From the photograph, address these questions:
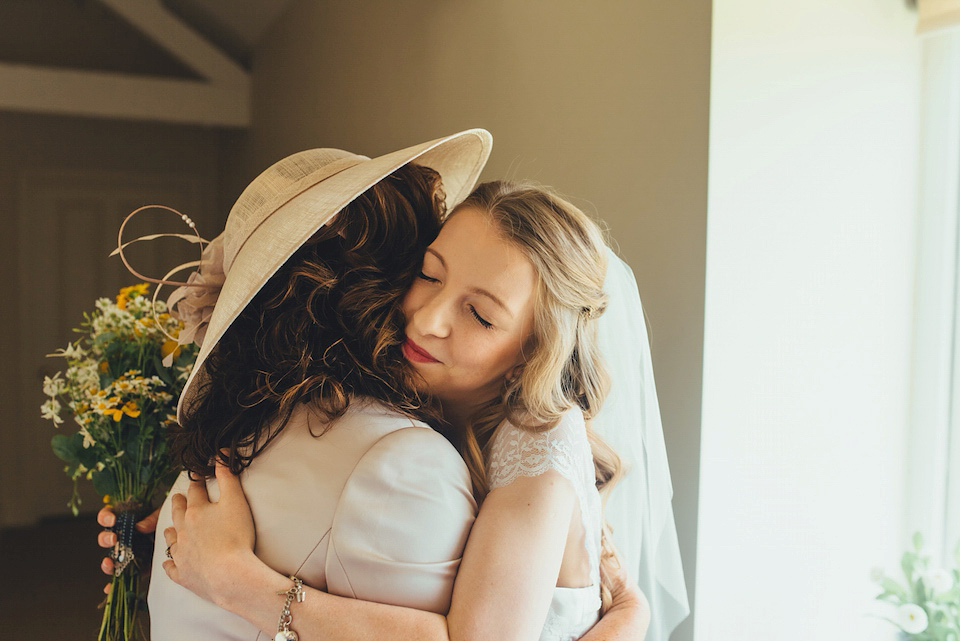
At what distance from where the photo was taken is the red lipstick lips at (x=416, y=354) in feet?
3.38

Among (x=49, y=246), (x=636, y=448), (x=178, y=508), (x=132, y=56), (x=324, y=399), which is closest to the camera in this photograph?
(x=324, y=399)

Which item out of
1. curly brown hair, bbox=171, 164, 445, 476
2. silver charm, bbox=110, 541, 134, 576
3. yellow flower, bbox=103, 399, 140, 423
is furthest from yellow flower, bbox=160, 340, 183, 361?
silver charm, bbox=110, 541, 134, 576

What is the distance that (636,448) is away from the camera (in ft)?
4.05

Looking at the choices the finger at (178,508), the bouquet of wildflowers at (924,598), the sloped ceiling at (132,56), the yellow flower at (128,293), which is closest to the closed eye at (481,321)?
the finger at (178,508)

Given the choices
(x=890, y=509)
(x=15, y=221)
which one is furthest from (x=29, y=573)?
(x=890, y=509)

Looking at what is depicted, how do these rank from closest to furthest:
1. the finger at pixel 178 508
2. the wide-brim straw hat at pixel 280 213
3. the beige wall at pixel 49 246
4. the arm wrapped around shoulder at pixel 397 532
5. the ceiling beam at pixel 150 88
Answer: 1. the arm wrapped around shoulder at pixel 397 532
2. the wide-brim straw hat at pixel 280 213
3. the finger at pixel 178 508
4. the ceiling beam at pixel 150 88
5. the beige wall at pixel 49 246

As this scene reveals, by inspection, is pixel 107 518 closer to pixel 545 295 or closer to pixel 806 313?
pixel 545 295

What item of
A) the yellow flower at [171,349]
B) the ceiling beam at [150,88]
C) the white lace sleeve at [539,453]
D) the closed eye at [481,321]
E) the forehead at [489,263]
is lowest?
the white lace sleeve at [539,453]

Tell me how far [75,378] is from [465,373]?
0.77 meters

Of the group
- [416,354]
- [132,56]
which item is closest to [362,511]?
[416,354]

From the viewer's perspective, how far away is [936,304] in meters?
1.43

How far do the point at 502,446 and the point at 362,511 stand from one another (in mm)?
257

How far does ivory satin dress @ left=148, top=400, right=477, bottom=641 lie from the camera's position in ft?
2.80

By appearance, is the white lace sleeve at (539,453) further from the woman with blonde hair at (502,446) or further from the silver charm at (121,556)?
the silver charm at (121,556)
